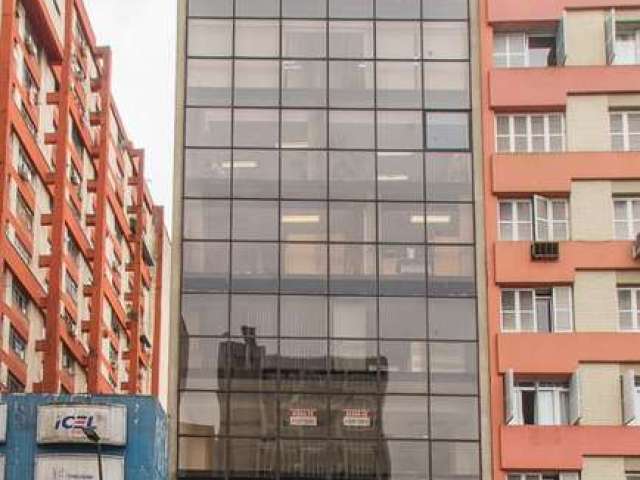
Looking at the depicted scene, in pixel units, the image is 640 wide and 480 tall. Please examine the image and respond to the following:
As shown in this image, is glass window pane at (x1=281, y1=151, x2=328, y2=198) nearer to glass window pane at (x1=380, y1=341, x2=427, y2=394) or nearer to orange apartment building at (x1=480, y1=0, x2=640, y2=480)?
orange apartment building at (x1=480, y1=0, x2=640, y2=480)

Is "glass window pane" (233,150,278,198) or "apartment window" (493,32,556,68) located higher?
"apartment window" (493,32,556,68)

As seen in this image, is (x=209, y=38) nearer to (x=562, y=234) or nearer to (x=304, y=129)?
(x=304, y=129)

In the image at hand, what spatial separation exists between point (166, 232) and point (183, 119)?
6551cm

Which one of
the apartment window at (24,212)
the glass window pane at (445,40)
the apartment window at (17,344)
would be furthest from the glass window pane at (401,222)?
the apartment window at (24,212)

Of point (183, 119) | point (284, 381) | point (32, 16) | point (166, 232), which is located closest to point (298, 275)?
point (284, 381)

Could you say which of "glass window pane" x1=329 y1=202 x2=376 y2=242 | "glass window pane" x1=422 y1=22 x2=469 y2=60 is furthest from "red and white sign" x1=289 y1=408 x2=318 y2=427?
"glass window pane" x1=422 y1=22 x2=469 y2=60

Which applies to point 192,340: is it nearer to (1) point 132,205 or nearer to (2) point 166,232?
(1) point 132,205

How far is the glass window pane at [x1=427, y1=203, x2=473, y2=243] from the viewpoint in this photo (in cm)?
5106

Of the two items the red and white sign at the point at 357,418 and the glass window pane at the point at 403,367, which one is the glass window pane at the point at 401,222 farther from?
the red and white sign at the point at 357,418

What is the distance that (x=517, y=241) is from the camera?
50.7 meters

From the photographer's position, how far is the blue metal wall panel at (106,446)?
4781 centimetres

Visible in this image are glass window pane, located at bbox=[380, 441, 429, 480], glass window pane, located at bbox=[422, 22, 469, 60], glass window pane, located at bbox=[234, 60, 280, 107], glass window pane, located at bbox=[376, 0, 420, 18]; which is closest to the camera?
glass window pane, located at bbox=[380, 441, 429, 480]

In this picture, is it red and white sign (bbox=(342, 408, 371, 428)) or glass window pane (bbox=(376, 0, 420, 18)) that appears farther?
glass window pane (bbox=(376, 0, 420, 18))

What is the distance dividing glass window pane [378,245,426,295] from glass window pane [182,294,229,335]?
5.38 metres
